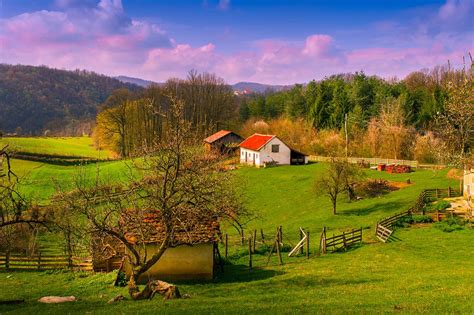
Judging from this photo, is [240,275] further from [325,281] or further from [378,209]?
[378,209]

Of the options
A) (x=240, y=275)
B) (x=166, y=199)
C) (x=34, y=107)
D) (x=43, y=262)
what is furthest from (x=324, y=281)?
(x=34, y=107)

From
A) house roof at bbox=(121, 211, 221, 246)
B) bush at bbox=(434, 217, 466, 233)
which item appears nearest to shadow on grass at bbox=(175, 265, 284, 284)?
house roof at bbox=(121, 211, 221, 246)

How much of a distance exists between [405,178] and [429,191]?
12.2 m

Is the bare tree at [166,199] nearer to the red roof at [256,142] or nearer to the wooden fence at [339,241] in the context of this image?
the wooden fence at [339,241]

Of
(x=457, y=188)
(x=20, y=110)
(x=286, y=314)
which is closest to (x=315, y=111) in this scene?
(x=457, y=188)

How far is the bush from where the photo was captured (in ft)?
110

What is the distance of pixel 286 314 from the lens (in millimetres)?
13781

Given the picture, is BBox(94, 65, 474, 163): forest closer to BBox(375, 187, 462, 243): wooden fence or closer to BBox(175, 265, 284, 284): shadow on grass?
BBox(375, 187, 462, 243): wooden fence

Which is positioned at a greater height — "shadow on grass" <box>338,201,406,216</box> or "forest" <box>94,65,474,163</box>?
"forest" <box>94,65,474,163</box>

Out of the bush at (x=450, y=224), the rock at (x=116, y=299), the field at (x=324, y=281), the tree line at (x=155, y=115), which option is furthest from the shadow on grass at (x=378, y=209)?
the tree line at (x=155, y=115)

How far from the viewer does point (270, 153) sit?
71.3 metres

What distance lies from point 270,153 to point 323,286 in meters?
52.1

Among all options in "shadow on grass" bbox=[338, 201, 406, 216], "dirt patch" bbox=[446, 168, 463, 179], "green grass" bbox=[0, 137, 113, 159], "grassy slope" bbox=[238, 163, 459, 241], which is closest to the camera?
"grassy slope" bbox=[238, 163, 459, 241]

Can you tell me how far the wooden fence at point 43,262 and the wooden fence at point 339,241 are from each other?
634 inches
